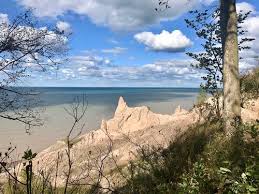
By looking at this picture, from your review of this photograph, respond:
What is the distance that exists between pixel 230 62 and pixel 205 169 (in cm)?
505

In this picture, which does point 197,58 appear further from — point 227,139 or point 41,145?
point 41,145

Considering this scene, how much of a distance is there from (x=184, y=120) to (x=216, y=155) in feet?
31.0

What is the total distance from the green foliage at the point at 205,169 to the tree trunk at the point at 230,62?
0.82 meters

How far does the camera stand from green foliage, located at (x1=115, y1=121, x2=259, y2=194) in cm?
546

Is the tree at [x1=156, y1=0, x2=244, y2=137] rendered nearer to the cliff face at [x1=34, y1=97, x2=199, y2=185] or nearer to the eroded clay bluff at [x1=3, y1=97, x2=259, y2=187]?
the eroded clay bluff at [x1=3, y1=97, x2=259, y2=187]

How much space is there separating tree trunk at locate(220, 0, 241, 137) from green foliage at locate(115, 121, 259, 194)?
818 mm

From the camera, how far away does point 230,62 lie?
37.3ft

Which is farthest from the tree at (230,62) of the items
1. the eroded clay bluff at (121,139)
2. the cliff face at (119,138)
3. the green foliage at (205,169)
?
the cliff face at (119,138)

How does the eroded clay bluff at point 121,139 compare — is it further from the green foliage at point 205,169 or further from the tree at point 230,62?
the green foliage at point 205,169

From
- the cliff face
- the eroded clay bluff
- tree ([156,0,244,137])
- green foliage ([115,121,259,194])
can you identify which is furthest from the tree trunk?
the cliff face

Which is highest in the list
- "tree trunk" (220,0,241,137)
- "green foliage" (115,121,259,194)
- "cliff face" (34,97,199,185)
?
"tree trunk" (220,0,241,137)

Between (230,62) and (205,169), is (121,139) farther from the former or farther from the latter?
(205,169)

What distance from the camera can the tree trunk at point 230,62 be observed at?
36.6 ft

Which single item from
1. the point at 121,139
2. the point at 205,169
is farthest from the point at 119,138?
the point at 205,169
